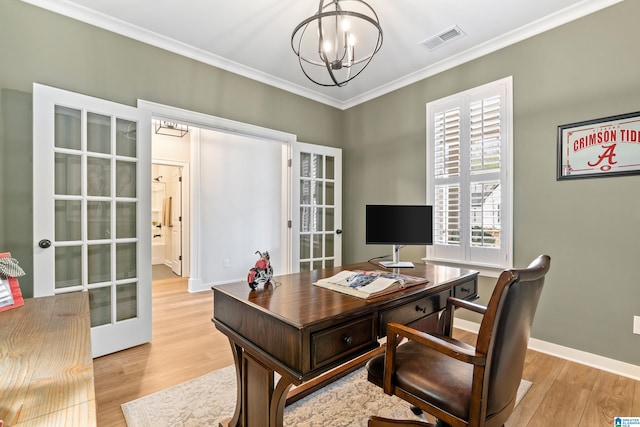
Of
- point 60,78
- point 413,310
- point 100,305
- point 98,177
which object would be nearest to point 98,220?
point 98,177

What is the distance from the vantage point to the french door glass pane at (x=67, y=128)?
231 centimetres

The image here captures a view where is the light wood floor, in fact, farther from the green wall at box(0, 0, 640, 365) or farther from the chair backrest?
the chair backrest

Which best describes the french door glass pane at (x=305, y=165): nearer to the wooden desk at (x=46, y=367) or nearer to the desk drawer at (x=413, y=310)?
the desk drawer at (x=413, y=310)

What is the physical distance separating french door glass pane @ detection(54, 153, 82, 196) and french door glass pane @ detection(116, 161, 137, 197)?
0.26 metres

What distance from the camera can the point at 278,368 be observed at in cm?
111

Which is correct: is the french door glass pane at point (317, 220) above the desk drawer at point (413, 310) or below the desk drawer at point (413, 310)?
above

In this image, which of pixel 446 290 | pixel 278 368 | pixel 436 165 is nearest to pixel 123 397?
pixel 278 368

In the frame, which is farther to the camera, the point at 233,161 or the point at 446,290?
the point at 233,161

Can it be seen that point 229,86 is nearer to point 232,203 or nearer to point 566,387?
point 232,203

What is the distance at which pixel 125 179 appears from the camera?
8.63ft

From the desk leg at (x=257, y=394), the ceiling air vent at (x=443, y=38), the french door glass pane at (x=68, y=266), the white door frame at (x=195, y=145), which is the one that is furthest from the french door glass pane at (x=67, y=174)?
the ceiling air vent at (x=443, y=38)

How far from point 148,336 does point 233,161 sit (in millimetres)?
3004

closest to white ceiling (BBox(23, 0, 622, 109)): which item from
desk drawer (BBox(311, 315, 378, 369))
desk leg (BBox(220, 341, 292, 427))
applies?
desk drawer (BBox(311, 315, 378, 369))

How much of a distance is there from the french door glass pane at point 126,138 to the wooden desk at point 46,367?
1612mm
